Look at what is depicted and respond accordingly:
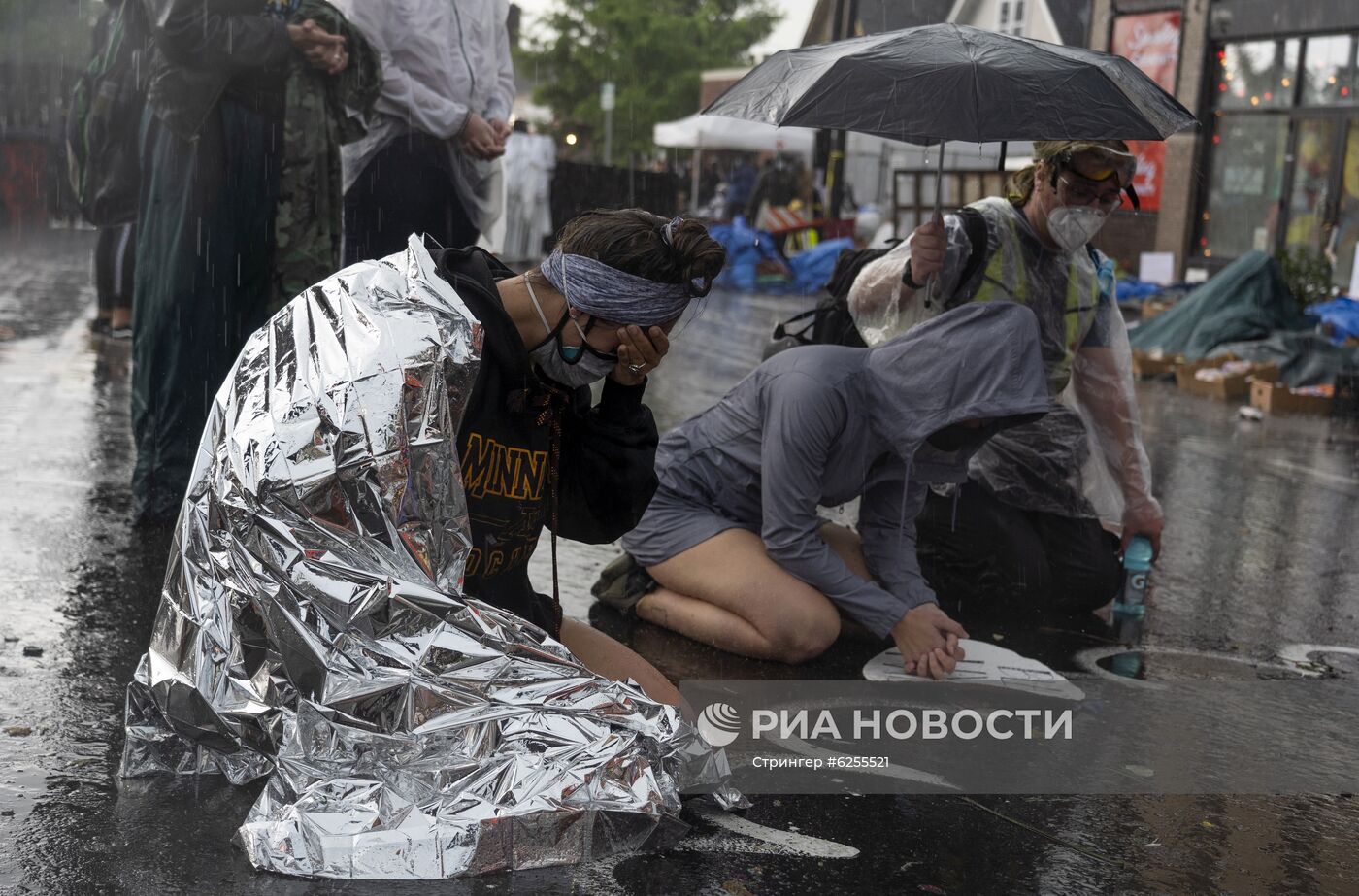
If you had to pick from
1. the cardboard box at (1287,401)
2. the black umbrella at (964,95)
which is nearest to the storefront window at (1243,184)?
the cardboard box at (1287,401)

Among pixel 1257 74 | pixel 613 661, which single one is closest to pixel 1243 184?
pixel 1257 74

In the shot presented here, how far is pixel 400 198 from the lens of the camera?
5133 mm

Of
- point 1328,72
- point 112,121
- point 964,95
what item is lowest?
point 112,121

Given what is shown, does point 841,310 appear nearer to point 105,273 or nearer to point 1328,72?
point 105,273

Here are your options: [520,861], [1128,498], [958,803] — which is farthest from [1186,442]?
[520,861]

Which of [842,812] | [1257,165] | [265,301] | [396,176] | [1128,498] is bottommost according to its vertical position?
[842,812]

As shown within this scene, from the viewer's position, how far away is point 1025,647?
14.4 ft

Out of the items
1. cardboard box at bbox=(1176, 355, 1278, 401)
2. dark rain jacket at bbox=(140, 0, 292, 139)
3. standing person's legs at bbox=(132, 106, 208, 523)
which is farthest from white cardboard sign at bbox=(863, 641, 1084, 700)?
cardboard box at bbox=(1176, 355, 1278, 401)

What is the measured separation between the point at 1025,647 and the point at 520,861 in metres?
2.27

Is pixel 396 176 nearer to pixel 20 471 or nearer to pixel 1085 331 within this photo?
pixel 20 471

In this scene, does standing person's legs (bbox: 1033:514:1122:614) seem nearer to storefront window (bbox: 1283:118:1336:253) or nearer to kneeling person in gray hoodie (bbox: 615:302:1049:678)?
kneeling person in gray hoodie (bbox: 615:302:1049:678)

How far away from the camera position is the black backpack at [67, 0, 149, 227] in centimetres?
473

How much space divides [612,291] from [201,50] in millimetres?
2247

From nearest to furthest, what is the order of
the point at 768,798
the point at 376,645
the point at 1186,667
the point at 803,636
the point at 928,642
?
the point at 376,645
the point at 768,798
the point at 928,642
the point at 803,636
the point at 1186,667
